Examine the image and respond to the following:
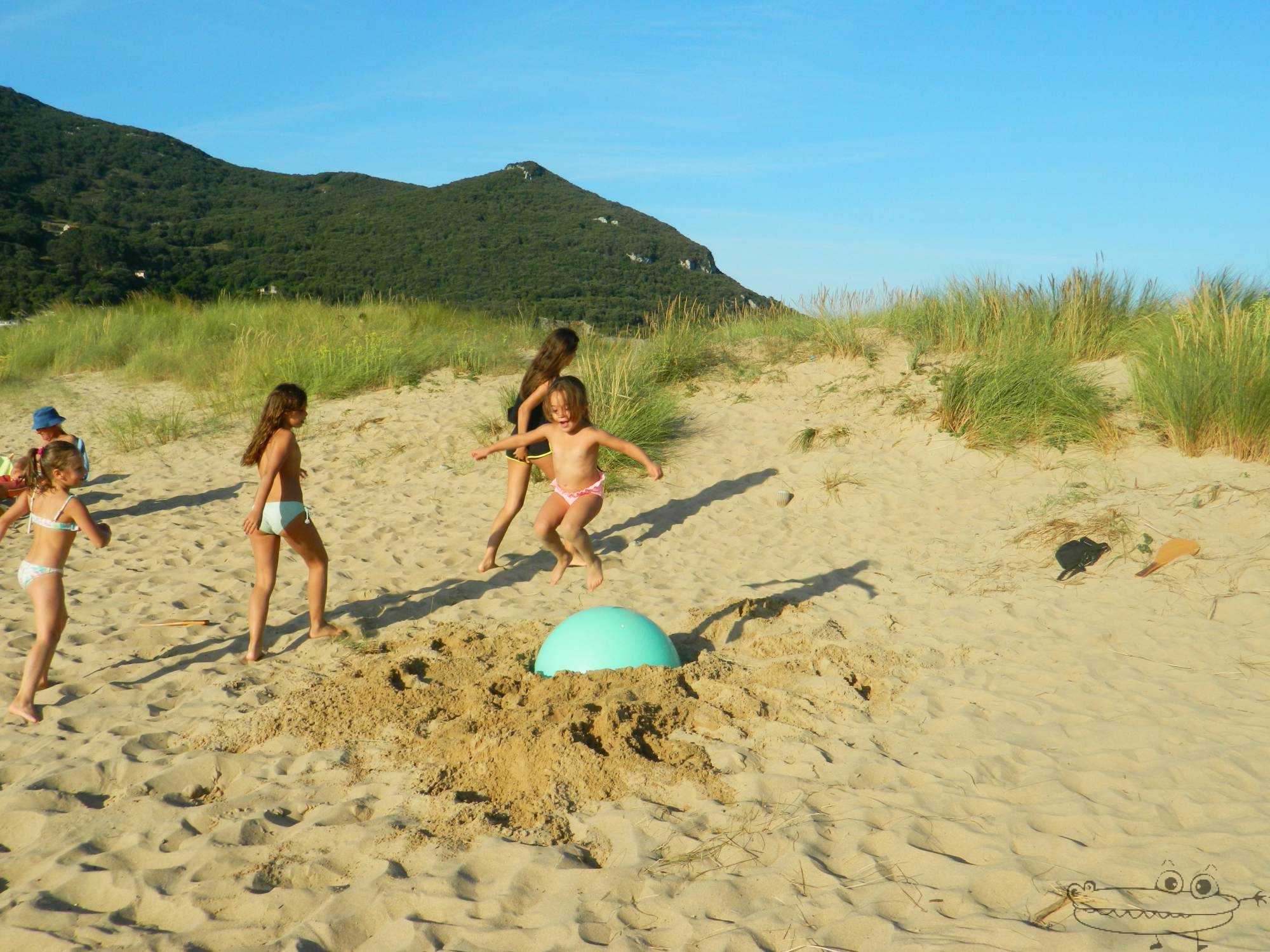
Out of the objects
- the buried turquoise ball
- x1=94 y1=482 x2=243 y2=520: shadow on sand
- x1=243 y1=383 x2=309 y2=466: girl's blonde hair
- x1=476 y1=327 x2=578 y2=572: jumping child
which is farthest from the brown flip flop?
x1=94 y1=482 x2=243 y2=520: shadow on sand

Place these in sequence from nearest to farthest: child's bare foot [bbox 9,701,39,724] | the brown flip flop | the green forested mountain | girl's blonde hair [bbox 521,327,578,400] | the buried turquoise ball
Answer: child's bare foot [bbox 9,701,39,724]
the buried turquoise ball
the brown flip flop
girl's blonde hair [bbox 521,327,578,400]
the green forested mountain

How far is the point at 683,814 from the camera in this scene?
3.41 metres

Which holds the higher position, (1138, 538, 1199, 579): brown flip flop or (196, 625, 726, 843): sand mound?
(1138, 538, 1199, 579): brown flip flop

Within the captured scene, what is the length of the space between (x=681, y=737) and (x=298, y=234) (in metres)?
44.8

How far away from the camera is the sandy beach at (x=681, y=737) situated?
9.23 ft

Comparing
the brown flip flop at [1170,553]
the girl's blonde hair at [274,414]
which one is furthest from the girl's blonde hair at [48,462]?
the brown flip flop at [1170,553]

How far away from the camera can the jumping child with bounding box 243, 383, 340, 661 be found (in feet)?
16.1

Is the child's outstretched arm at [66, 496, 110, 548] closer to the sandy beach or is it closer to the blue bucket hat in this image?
the sandy beach

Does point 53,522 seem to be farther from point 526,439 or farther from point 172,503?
point 172,503

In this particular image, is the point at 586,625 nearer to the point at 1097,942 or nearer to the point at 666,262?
the point at 1097,942

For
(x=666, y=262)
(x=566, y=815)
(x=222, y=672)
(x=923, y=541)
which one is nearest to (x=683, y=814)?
(x=566, y=815)

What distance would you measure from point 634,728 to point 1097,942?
1.94 metres
